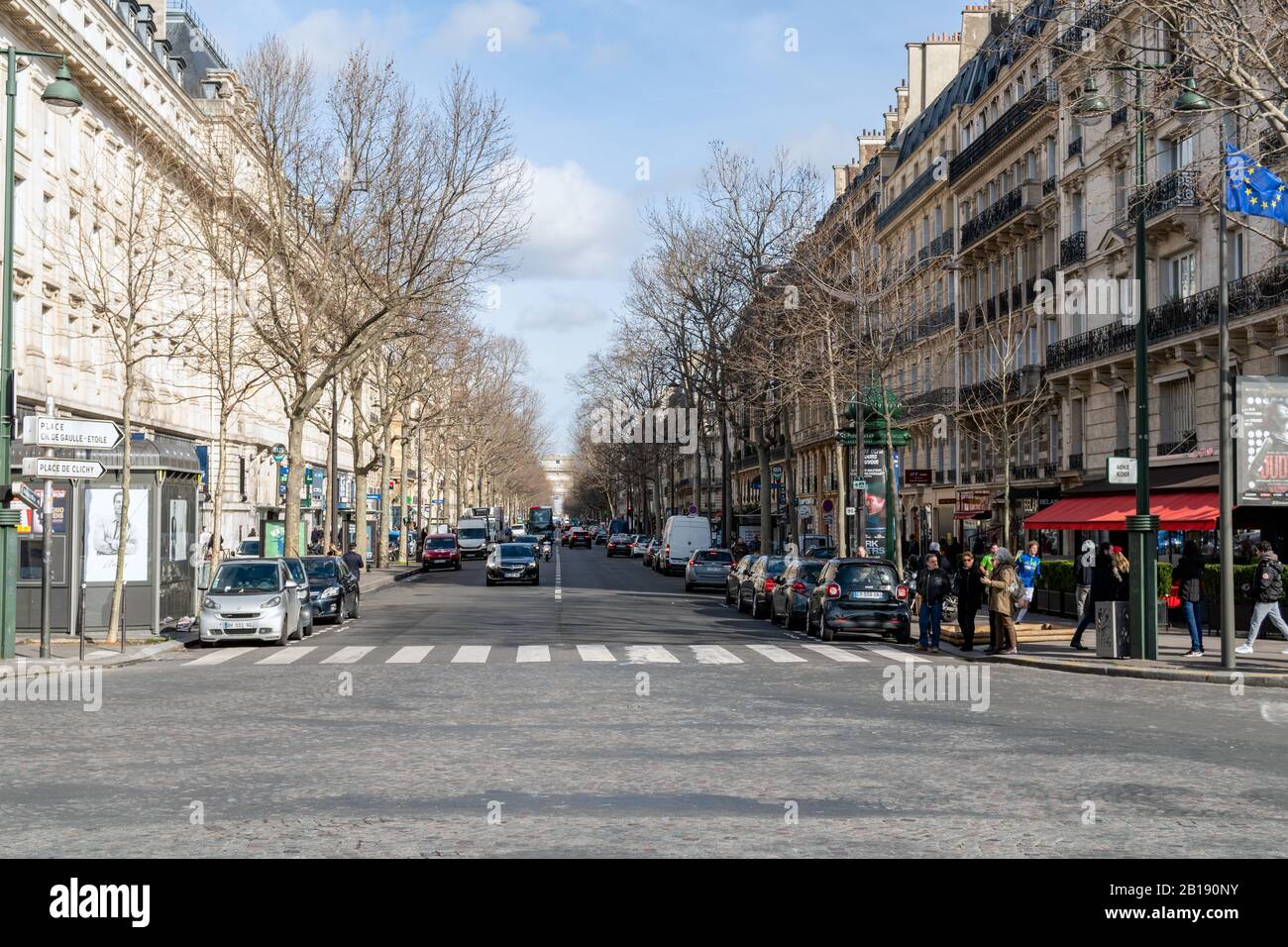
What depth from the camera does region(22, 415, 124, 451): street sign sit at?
2125 cm

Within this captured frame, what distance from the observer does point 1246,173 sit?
19219mm

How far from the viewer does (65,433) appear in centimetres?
2141

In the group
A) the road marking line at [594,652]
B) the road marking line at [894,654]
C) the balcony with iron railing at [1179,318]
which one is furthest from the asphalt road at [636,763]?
the balcony with iron railing at [1179,318]

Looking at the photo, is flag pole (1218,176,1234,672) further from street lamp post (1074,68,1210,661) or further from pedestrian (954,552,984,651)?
pedestrian (954,552,984,651)

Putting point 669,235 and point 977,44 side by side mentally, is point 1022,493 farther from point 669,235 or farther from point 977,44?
point 977,44

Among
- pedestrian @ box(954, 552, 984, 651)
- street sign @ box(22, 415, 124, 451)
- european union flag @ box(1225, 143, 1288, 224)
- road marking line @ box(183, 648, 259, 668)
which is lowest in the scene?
road marking line @ box(183, 648, 259, 668)

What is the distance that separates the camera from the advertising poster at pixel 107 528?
26.1m

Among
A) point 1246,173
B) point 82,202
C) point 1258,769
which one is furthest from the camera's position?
point 82,202

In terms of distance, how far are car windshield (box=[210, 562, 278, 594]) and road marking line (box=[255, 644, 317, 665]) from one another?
158cm

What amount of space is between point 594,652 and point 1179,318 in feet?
67.1

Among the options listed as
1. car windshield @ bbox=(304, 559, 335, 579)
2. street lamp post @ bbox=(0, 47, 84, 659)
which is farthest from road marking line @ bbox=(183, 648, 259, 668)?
car windshield @ bbox=(304, 559, 335, 579)

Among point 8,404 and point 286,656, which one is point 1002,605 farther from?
point 8,404
